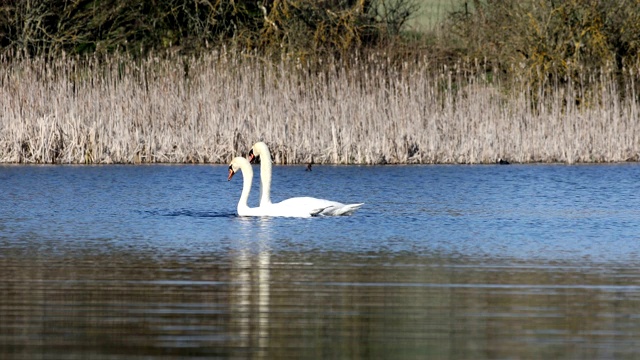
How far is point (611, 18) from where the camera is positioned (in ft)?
70.6

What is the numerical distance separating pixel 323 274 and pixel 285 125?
1046 centimetres

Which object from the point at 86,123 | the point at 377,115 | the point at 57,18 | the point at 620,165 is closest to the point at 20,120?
the point at 86,123

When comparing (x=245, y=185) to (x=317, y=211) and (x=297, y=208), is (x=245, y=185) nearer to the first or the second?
(x=297, y=208)

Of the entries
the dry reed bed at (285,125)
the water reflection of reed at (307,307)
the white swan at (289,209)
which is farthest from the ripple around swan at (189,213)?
the dry reed bed at (285,125)

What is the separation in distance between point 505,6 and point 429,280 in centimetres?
1454

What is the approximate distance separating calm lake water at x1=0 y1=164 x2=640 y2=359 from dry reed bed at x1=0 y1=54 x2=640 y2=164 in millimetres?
3213

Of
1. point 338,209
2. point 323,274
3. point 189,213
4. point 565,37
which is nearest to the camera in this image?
point 323,274

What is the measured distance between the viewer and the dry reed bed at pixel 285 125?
1797 cm

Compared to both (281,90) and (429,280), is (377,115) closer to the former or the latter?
(281,90)

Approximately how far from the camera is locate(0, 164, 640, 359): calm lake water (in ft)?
18.7

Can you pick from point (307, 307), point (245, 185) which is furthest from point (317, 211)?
point (307, 307)

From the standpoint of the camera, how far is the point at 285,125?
59.9 feet

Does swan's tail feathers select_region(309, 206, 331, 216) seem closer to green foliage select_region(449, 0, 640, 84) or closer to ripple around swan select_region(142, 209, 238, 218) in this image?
ripple around swan select_region(142, 209, 238, 218)

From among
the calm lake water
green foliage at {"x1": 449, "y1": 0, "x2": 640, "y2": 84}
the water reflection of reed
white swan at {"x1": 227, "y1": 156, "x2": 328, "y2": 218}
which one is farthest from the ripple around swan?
green foliage at {"x1": 449, "y1": 0, "x2": 640, "y2": 84}
